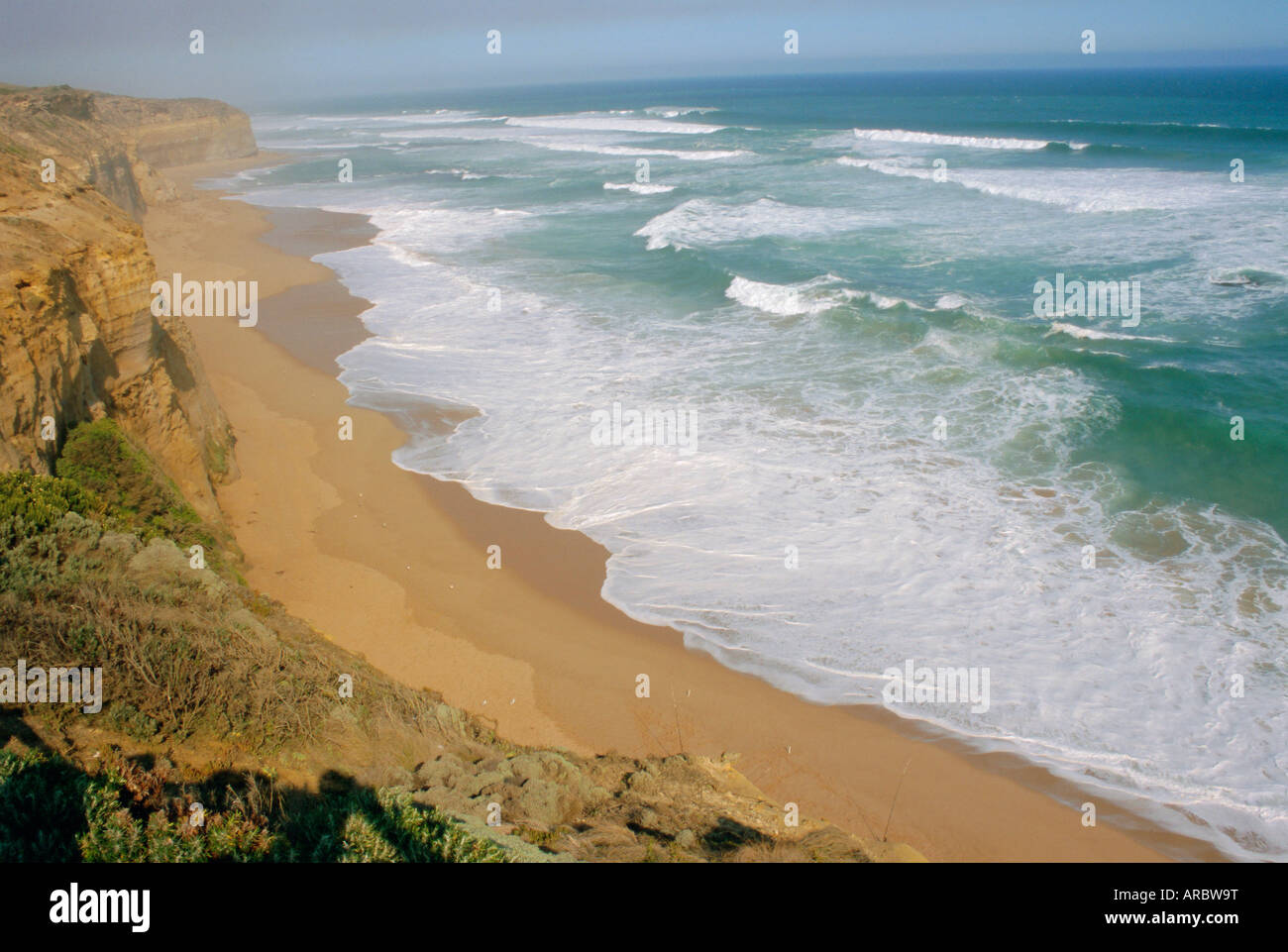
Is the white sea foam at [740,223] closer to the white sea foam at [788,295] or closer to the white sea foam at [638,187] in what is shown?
the white sea foam at [788,295]

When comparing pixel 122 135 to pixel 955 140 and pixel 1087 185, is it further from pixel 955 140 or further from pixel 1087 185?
pixel 955 140

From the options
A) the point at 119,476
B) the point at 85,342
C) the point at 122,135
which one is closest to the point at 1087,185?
the point at 85,342

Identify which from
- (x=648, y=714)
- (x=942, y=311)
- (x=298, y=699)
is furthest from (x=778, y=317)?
(x=298, y=699)

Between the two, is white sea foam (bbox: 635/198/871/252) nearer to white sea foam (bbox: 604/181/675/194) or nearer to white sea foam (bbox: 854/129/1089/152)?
white sea foam (bbox: 604/181/675/194)

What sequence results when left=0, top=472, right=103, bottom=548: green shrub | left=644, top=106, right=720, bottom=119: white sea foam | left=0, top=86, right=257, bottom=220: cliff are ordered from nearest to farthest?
left=0, top=472, right=103, bottom=548: green shrub → left=0, top=86, right=257, bottom=220: cliff → left=644, top=106, right=720, bottom=119: white sea foam

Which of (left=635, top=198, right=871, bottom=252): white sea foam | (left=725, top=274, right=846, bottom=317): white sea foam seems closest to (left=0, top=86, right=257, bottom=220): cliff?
(left=725, top=274, right=846, bottom=317): white sea foam

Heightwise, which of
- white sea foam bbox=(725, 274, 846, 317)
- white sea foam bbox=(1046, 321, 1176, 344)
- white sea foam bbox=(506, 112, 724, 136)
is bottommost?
white sea foam bbox=(1046, 321, 1176, 344)
